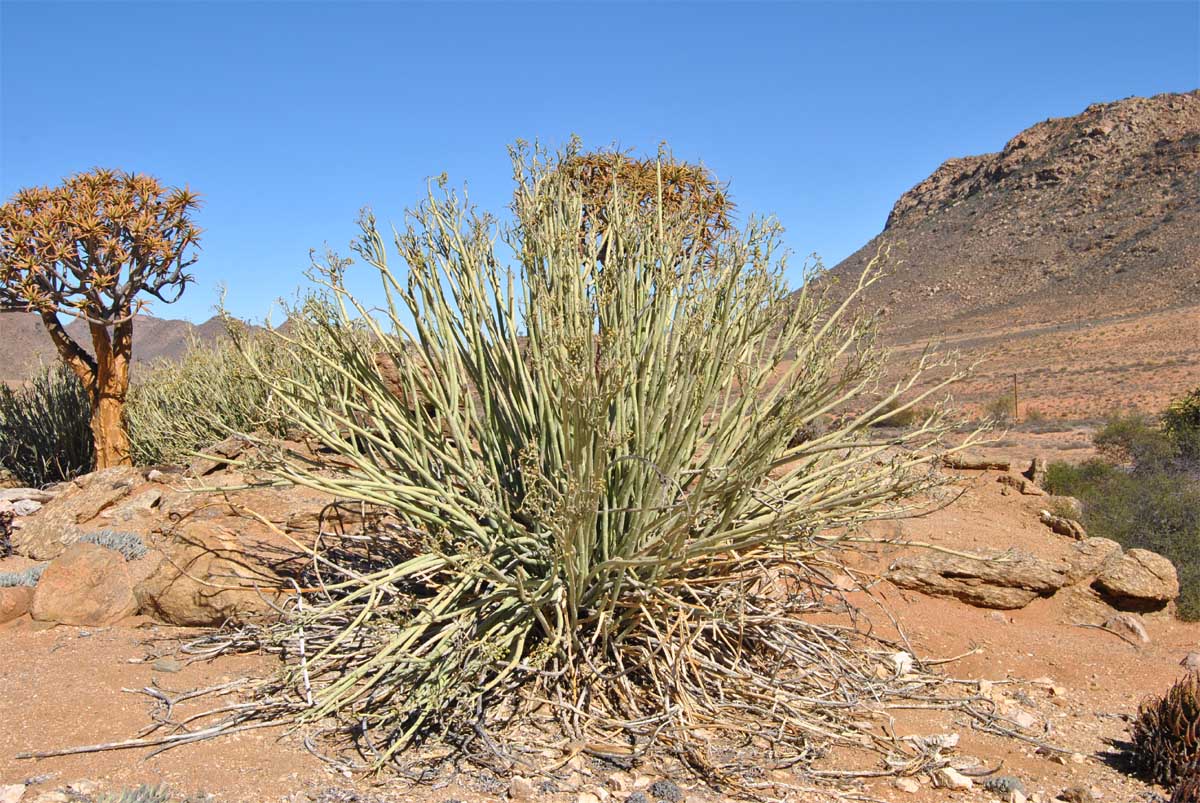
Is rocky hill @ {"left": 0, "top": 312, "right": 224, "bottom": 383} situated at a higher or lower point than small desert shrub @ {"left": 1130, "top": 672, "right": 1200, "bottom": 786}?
higher

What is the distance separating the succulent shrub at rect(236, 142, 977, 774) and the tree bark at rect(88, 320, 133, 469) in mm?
6345

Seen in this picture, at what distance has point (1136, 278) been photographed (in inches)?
1795

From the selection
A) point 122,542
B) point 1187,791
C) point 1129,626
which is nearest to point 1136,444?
point 1129,626

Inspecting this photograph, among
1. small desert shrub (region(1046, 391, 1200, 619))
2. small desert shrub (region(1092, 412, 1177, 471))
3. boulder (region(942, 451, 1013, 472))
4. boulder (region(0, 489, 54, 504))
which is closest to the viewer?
small desert shrub (region(1046, 391, 1200, 619))

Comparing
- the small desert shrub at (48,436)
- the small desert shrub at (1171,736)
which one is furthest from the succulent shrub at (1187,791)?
the small desert shrub at (48,436)

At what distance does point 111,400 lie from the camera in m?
10.4

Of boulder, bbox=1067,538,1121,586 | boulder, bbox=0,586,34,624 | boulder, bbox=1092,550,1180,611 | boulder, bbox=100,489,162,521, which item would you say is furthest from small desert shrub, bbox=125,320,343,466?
boulder, bbox=1092,550,1180,611

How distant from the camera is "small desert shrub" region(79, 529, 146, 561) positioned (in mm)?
6488

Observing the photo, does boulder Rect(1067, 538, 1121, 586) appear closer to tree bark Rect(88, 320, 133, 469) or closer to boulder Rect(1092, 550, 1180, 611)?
boulder Rect(1092, 550, 1180, 611)

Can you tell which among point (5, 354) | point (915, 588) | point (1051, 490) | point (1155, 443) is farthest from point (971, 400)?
point (5, 354)

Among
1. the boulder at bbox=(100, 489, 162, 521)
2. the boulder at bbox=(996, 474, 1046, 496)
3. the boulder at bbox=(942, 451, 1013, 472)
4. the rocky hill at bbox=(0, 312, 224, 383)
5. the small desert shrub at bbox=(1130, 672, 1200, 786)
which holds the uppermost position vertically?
the rocky hill at bbox=(0, 312, 224, 383)

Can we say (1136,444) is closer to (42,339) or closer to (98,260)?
(98,260)

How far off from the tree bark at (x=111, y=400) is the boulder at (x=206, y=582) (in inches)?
213

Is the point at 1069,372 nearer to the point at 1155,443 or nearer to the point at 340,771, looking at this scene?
the point at 1155,443
